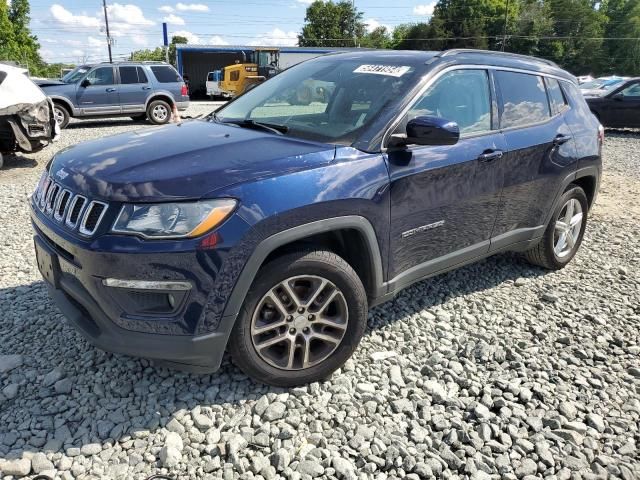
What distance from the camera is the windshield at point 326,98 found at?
307 centimetres

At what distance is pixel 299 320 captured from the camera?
278cm

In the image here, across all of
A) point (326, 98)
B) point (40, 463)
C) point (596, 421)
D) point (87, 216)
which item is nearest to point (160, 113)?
point (326, 98)

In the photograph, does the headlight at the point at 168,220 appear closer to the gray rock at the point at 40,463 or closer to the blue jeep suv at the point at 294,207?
the blue jeep suv at the point at 294,207

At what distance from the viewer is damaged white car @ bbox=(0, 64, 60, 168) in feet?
27.2

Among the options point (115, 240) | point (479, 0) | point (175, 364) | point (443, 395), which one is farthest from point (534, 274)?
point (479, 0)

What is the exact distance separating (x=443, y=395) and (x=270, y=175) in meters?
1.51

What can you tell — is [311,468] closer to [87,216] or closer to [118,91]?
[87,216]

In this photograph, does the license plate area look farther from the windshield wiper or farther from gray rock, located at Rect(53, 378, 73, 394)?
the windshield wiper

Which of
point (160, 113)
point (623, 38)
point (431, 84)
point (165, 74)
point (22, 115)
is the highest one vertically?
point (623, 38)

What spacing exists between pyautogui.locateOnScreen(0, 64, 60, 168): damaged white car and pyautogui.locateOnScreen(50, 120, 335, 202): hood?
6.34 metres

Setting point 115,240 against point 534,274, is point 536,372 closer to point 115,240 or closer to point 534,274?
point 534,274

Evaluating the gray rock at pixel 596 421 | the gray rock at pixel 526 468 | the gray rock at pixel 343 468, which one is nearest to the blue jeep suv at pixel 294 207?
the gray rock at pixel 343 468

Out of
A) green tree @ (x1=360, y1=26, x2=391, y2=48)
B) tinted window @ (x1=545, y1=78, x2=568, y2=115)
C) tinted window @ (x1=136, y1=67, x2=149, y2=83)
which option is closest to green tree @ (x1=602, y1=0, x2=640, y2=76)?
green tree @ (x1=360, y1=26, x2=391, y2=48)

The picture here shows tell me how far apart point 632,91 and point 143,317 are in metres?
15.9
